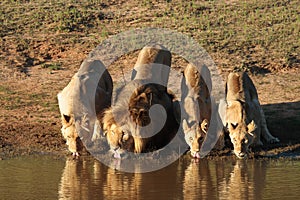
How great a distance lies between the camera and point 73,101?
1614 cm

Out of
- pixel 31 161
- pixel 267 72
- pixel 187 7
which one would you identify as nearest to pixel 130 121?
pixel 31 161

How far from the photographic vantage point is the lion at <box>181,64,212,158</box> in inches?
616

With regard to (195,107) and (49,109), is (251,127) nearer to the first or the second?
(195,107)

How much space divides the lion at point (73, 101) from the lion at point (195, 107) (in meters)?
1.70

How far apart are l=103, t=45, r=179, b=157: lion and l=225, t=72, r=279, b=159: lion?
127cm

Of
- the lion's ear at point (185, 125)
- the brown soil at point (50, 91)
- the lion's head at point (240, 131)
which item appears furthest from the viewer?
the brown soil at point (50, 91)

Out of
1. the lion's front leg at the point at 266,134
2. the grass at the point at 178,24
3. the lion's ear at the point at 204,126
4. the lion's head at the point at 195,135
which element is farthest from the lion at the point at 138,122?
the grass at the point at 178,24

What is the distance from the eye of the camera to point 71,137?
51.1ft

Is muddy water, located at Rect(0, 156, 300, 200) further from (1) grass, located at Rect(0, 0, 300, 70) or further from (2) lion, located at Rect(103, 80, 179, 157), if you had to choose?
(1) grass, located at Rect(0, 0, 300, 70)

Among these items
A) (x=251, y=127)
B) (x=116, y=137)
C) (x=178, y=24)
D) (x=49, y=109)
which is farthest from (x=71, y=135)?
(x=178, y=24)

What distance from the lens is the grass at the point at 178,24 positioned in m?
25.5

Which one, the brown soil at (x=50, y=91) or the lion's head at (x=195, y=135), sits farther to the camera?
the brown soil at (x=50, y=91)

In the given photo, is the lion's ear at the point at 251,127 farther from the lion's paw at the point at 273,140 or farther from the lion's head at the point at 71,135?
the lion's head at the point at 71,135

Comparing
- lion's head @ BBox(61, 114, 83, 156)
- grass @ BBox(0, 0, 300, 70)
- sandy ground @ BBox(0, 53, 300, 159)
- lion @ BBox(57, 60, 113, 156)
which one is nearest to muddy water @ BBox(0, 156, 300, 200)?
lion's head @ BBox(61, 114, 83, 156)
